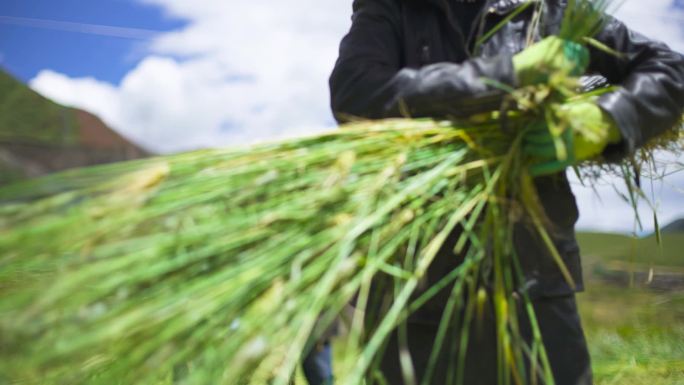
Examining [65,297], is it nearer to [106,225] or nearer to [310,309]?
[106,225]

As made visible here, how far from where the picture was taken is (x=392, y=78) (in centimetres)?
139

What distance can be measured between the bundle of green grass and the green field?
1427 mm

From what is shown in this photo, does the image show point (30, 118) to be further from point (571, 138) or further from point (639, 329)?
point (639, 329)

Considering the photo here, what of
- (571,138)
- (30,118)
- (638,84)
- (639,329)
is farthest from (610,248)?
(30,118)

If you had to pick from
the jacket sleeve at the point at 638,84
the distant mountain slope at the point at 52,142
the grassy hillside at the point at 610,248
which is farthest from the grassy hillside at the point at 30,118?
the grassy hillside at the point at 610,248

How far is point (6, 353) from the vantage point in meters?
0.97

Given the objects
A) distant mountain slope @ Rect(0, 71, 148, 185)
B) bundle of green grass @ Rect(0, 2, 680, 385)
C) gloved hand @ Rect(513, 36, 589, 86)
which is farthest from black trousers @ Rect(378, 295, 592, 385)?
distant mountain slope @ Rect(0, 71, 148, 185)

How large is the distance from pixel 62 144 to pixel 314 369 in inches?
53.2

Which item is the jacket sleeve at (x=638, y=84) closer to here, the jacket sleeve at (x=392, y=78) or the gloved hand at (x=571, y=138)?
the gloved hand at (x=571, y=138)

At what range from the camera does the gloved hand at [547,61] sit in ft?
4.08

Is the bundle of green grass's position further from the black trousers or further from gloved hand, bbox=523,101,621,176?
the black trousers

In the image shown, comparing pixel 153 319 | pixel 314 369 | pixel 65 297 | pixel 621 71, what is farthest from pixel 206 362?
pixel 314 369

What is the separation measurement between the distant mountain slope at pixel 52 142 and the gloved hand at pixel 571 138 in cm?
64

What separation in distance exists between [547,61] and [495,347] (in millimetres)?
529
